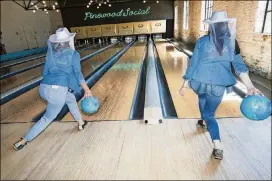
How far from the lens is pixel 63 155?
171cm

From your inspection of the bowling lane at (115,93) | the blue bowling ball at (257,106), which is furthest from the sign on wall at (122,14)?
the blue bowling ball at (257,106)

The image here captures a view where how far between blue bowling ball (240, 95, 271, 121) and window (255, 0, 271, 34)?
2496 mm

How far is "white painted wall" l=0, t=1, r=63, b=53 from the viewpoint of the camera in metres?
9.18

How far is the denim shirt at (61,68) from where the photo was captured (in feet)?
5.47

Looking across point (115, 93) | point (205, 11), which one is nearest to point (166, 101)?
point (115, 93)

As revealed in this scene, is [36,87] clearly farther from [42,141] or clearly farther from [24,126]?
[42,141]

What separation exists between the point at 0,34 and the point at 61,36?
8.95 metres

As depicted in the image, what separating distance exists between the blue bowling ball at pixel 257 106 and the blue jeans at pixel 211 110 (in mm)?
249

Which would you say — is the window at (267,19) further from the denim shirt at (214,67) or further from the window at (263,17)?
the denim shirt at (214,67)

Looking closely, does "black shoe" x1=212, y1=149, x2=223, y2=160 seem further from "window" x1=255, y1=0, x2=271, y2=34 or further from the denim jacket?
"window" x1=255, y1=0, x2=271, y2=34

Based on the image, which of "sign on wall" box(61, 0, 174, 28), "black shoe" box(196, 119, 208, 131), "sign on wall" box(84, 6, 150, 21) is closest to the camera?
"black shoe" box(196, 119, 208, 131)

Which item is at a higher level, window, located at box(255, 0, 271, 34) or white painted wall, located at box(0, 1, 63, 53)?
white painted wall, located at box(0, 1, 63, 53)

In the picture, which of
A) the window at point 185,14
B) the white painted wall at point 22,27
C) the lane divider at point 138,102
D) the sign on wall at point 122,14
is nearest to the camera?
the lane divider at point 138,102

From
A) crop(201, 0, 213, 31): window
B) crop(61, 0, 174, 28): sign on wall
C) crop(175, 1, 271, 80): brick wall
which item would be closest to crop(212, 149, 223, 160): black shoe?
crop(175, 1, 271, 80): brick wall
